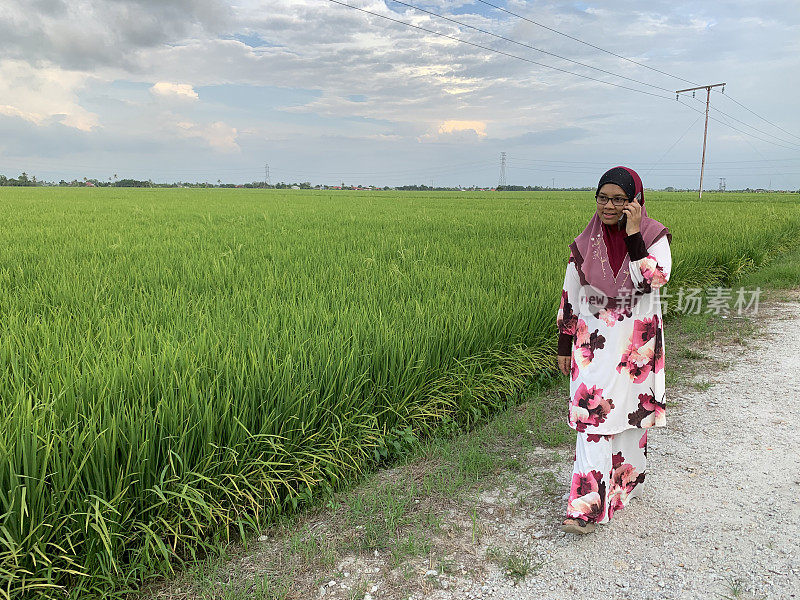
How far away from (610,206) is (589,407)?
932 millimetres

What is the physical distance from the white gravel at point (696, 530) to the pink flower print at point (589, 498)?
0.35ft

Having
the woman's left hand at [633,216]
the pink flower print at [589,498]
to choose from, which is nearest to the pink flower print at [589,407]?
the pink flower print at [589,498]

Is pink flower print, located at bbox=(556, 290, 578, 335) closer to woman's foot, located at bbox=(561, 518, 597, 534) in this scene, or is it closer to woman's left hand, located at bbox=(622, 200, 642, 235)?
woman's left hand, located at bbox=(622, 200, 642, 235)

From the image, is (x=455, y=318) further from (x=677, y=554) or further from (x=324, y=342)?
(x=677, y=554)

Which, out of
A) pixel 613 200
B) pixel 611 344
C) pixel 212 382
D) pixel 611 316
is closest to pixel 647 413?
pixel 611 344

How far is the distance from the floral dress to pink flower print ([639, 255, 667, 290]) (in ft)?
0.36

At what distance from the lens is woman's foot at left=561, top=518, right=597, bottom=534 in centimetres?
248

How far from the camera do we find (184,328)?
3533 millimetres

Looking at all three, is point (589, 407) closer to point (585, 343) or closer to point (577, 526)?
point (585, 343)

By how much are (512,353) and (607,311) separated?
196 cm

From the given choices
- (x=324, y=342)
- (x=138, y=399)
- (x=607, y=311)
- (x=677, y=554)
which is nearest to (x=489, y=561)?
(x=677, y=554)

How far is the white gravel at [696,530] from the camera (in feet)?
7.15

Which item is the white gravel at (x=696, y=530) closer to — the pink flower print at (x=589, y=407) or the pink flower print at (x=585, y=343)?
the pink flower print at (x=589, y=407)

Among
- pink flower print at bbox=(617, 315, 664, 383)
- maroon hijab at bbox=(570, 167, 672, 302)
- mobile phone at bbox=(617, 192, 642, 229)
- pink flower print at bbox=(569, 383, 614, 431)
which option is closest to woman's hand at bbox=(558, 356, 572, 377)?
pink flower print at bbox=(569, 383, 614, 431)
